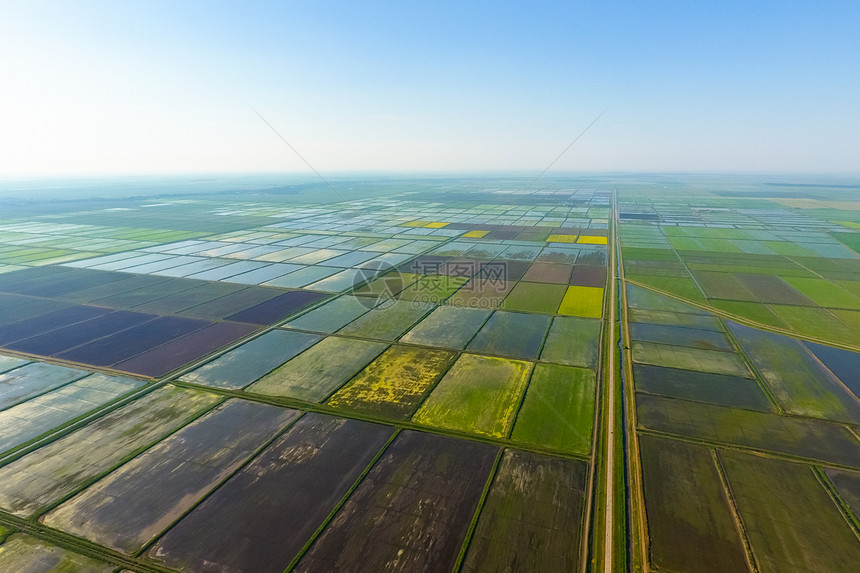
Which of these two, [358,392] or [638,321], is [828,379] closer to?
[638,321]

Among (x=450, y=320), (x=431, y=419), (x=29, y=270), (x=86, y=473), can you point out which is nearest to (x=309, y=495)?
(x=431, y=419)

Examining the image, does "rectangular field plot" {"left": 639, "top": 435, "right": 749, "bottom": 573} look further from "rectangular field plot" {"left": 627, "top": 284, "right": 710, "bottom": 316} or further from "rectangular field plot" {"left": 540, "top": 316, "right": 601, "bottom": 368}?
"rectangular field plot" {"left": 627, "top": 284, "right": 710, "bottom": 316}

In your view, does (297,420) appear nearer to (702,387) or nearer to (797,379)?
(702,387)

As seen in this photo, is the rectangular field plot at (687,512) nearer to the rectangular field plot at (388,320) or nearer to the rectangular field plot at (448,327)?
the rectangular field plot at (448,327)

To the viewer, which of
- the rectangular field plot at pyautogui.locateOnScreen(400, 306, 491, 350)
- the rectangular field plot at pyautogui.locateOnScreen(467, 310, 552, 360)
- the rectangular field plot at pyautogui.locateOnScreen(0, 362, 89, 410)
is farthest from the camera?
the rectangular field plot at pyautogui.locateOnScreen(400, 306, 491, 350)

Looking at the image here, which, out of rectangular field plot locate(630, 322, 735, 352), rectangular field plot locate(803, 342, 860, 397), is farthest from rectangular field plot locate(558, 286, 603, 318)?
rectangular field plot locate(803, 342, 860, 397)

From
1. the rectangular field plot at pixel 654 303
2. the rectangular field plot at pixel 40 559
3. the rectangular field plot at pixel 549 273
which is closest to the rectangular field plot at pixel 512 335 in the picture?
the rectangular field plot at pixel 654 303

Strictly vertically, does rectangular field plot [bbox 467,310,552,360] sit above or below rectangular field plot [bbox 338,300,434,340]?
below
